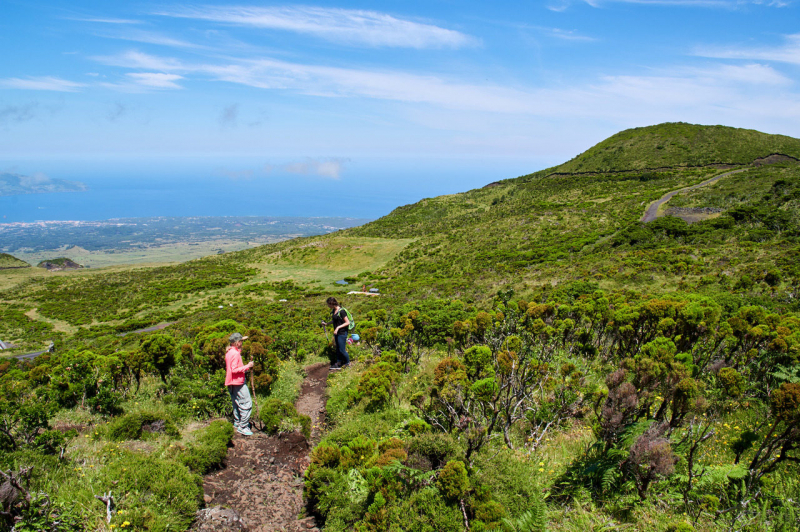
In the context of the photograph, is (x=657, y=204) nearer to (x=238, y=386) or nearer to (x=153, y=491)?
(x=238, y=386)

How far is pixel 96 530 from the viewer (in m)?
3.34

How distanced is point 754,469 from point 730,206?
3223cm

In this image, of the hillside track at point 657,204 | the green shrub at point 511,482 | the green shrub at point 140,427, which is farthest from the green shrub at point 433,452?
the hillside track at point 657,204

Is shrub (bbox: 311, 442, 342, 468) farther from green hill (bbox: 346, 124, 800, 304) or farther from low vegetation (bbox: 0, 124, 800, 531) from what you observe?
green hill (bbox: 346, 124, 800, 304)

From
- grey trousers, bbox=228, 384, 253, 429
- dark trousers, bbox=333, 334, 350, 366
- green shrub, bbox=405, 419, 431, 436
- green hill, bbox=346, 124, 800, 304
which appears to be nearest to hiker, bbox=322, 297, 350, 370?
dark trousers, bbox=333, 334, 350, 366

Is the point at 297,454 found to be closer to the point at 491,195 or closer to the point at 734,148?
the point at 491,195

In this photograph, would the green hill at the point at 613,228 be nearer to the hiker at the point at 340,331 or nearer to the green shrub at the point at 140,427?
the hiker at the point at 340,331

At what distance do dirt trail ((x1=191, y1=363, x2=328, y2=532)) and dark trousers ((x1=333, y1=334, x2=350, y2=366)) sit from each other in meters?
2.71

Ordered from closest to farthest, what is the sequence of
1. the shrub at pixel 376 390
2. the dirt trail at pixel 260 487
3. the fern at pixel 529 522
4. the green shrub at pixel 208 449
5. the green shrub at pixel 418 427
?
the fern at pixel 529 522 → the dirt trail at pixel 260 487 → the green shrub at pixel 208 449 → the green shrub at pixel 418 427 → the shrub at pixel 376 390

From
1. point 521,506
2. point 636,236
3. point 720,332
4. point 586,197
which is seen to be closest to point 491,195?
point 586,197

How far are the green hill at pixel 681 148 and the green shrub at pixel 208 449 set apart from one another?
61.6m

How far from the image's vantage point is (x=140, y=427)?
5410 mm

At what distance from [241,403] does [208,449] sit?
1.18m

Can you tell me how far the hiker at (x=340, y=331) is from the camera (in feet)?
28.3
